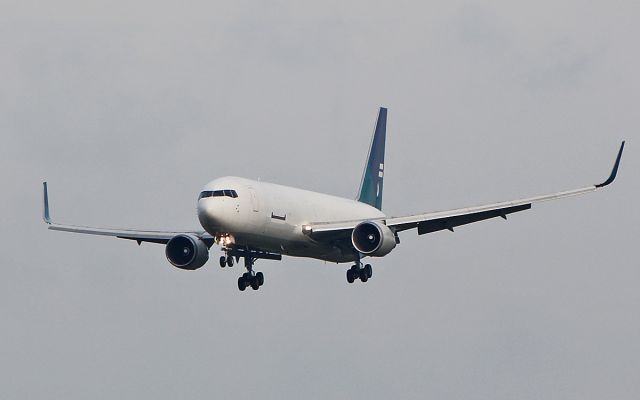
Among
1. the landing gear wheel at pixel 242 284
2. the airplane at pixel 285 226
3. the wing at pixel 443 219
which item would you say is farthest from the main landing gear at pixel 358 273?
the landing gear wheel at pixel 242 284

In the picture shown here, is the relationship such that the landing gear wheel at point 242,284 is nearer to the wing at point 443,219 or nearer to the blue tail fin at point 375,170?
the wing at point 443,219

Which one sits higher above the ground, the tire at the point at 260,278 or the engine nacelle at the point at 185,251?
the engine nacelle at the point at 185,251

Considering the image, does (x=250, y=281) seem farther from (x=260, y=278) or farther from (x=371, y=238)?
(x=371, y=238)

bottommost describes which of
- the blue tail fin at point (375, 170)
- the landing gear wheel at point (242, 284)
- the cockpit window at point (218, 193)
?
the landing gear wheel at point (242, 284)

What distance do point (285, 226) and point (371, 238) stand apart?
4180 millimetres

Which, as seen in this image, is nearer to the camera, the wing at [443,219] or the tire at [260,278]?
the wing at [443,219]

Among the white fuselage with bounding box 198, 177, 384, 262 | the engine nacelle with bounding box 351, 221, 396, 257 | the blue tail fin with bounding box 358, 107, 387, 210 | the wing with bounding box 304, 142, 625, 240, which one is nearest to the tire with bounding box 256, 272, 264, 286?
the white fuselage with bounding box 198, 177, 384, 262

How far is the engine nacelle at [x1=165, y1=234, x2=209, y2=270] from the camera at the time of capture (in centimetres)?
7256

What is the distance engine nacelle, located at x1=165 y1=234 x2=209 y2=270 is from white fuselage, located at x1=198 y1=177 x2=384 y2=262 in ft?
11.0

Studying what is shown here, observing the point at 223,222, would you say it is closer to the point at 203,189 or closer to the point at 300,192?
the point at 203,189

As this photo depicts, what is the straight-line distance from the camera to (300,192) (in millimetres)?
73812

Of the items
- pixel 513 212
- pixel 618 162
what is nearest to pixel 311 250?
pixel 513 212

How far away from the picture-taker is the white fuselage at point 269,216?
67.7 m

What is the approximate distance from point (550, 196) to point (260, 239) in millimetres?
14333
